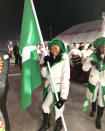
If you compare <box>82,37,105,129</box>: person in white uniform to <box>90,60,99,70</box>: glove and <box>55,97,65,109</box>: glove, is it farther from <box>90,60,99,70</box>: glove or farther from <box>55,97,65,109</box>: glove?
<box>55,97,65,109</box>: glove

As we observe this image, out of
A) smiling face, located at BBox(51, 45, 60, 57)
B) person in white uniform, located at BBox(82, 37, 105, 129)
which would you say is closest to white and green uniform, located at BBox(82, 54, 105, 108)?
person in white uniform, located at BBox(82, 37, 105, 129)

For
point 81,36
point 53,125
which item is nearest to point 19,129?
point 53,125

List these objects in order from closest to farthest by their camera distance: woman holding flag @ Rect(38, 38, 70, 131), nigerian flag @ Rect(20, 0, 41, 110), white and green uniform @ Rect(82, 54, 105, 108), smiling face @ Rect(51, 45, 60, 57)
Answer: nigerian flag @ Rect(20, 0, 41, 110), woman holding flag @ Rect(38, 38, 70, 131), smiling face @ Rect(51, 45, 60, 57), white and green uniform @ Rect(82, 54, 105, 108)

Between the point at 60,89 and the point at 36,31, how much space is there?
3.43 feet

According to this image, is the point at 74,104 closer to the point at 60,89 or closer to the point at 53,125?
the point at 53,125

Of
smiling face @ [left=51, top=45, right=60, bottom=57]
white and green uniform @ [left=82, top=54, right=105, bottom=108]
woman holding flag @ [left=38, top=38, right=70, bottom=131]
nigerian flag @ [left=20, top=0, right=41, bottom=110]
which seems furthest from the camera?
white and green uniform @ [left=82, top=54, right=105, bottom=108]

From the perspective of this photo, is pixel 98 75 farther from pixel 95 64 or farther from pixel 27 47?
pixel 27 47

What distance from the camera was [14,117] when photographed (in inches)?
120

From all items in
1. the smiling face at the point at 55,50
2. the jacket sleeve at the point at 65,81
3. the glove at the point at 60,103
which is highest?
the smiling face at the point at 55,50

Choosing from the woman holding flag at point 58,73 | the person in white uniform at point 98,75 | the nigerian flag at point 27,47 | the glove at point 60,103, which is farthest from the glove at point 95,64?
the nigerian flag at point 27,47

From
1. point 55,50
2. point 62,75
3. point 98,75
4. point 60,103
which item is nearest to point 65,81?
point 62,75

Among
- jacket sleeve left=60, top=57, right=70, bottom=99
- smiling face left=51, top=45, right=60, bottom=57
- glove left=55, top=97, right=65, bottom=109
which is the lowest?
glove left=55, top=97, right=65, bottom=109

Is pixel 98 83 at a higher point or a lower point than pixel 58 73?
lower

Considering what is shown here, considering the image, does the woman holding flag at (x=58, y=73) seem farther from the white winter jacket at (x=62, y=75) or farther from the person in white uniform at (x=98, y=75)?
the person in white uniform at (x=98, y=75)
